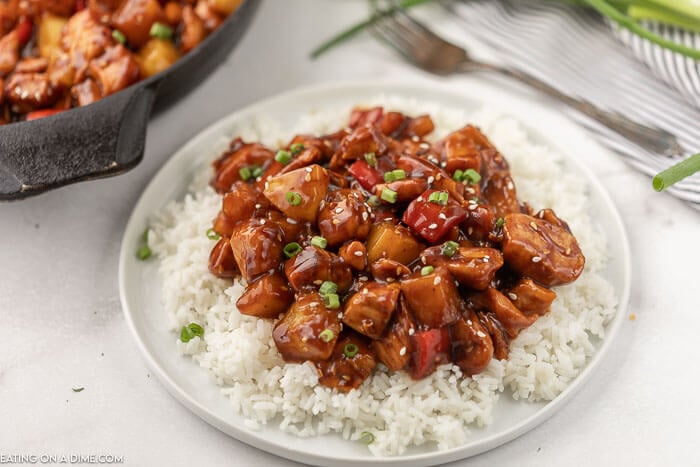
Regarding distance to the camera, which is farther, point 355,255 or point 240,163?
point 240,163

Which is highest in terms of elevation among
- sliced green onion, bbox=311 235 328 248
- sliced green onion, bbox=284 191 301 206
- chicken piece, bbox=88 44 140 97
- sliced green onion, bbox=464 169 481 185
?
chicken piece, bbox=88 44 140 97

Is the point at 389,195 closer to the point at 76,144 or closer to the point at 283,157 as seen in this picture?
the point at 283,157

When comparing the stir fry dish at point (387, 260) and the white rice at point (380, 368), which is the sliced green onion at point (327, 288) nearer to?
the stir fry dish at point (387, 260)

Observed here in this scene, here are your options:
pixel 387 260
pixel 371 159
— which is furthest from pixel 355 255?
pixel 371 159

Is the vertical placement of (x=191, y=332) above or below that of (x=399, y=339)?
below

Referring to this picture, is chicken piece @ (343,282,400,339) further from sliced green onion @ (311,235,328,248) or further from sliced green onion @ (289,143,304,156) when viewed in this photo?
sliced green onion @ (289,143,304,156)

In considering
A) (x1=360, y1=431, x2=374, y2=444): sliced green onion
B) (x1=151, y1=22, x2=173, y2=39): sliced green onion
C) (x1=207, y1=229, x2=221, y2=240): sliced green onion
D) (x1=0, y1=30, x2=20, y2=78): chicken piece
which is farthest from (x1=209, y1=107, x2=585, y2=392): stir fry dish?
(x1=0, y1=30, x2=20, y2=78): chicken piece

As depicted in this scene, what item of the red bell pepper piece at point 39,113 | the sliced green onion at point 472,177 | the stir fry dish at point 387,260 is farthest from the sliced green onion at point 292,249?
the red bell pepper piece at point 39,113
